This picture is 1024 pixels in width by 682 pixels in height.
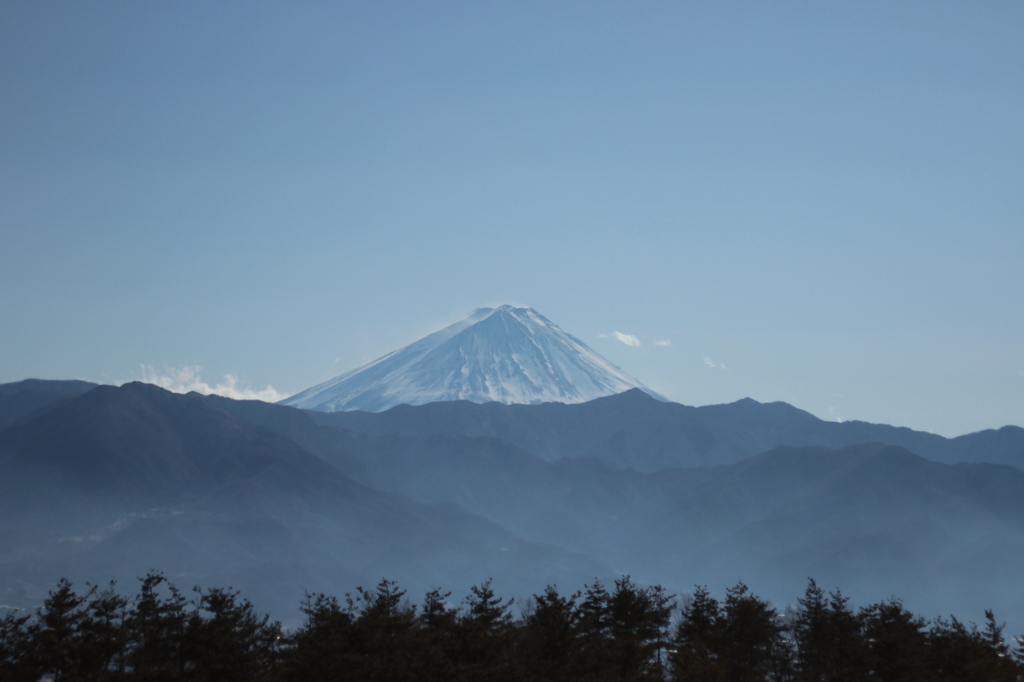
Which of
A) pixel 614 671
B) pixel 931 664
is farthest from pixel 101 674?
pixel 931 664

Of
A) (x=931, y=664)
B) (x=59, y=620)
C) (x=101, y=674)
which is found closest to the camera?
(x=101, y=674)

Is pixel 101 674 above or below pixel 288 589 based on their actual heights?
below

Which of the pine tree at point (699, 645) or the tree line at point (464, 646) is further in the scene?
the pine tree at point (699, 645)

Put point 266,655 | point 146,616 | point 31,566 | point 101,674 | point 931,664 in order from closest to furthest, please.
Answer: point 101,674
point 266,655
point 146,616
point 931,664
point 31,566

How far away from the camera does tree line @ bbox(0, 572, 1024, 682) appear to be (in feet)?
114

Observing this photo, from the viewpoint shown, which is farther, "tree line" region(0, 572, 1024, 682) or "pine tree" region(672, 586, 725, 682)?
"pine tree" region(672, 586, 725, 682)

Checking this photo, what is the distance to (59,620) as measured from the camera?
35156 mm

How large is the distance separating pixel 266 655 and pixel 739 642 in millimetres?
25276

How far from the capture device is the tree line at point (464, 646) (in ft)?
114

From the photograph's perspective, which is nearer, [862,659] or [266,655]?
[266,655]

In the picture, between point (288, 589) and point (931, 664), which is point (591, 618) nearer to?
point (931, 664)

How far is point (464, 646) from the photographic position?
39.6 meters

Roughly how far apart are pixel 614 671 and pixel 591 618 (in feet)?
27.5

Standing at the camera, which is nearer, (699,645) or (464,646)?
(464,646)
